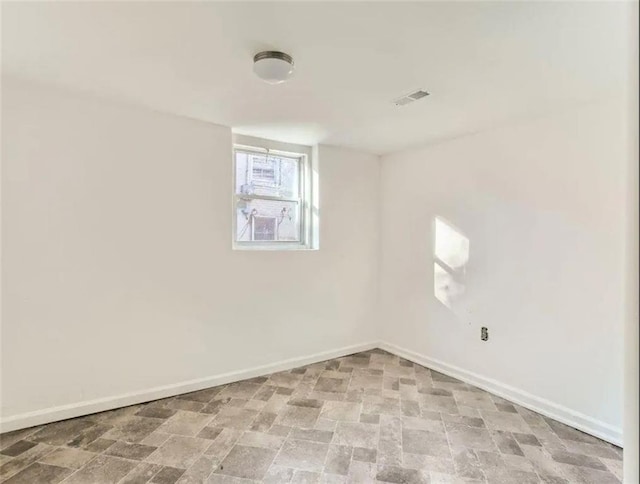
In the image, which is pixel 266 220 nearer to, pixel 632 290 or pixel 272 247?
pixel 272 247

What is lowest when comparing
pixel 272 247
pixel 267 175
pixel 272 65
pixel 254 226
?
pixel 272 247

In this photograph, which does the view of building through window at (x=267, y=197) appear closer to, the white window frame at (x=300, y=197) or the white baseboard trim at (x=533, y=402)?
the white window frame at (x=300, y=197)

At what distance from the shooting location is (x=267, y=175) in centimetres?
350

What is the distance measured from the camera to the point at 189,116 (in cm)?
277

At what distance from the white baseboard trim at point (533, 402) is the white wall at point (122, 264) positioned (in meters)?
1.39

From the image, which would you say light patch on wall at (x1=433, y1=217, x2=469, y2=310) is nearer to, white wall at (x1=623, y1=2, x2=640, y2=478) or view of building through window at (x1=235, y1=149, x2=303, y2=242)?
view of building through window at (x1=235, y1=149, x2=303, y2=242)

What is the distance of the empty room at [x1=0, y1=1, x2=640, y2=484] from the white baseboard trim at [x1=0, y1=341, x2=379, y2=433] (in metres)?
0.01

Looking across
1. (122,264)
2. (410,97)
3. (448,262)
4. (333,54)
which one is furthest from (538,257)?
(122,264)

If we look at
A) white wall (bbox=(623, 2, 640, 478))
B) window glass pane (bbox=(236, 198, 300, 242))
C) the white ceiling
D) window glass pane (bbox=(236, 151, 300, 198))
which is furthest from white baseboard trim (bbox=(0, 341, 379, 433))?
white wall (bbox=(623, 2, 640, 478))

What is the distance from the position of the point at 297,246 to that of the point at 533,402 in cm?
246

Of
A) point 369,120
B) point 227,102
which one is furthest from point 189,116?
point 369,120

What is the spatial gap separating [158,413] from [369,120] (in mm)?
2791

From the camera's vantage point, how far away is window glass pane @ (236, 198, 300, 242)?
330 centimetres

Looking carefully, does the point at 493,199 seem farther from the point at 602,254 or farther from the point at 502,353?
the point at 502,353
